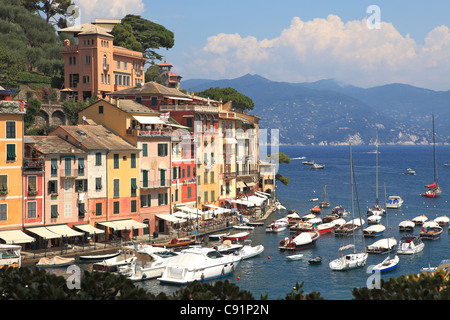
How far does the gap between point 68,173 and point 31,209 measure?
517cm

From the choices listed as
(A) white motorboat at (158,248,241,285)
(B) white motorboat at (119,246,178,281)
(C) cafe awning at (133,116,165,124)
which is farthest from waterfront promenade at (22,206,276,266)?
(C) cafe awning at (133,116,165,124)

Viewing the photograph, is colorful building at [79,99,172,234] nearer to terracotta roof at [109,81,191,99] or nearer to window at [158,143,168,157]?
window at [158,143,168,157]

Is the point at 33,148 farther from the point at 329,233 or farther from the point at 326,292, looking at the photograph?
the point at 329,233

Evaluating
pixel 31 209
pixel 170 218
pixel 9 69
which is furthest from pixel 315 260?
pixel 9 69

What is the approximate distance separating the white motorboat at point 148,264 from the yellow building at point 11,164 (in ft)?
38.3

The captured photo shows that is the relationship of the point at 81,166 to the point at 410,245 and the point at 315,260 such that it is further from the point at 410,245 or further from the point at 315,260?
Answer: the point at 410,245

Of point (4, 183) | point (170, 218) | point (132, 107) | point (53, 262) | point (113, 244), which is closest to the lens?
point (53, 262)

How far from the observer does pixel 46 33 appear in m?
106

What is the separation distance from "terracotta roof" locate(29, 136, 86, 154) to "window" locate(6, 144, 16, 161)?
2811mm

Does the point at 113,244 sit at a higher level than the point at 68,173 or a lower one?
lower

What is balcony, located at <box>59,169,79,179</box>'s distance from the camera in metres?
60.8

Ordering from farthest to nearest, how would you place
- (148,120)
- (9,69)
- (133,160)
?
(9,69) < (148,120) < (133,160)

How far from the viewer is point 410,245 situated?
220 feet

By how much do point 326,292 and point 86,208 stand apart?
1005 inches
